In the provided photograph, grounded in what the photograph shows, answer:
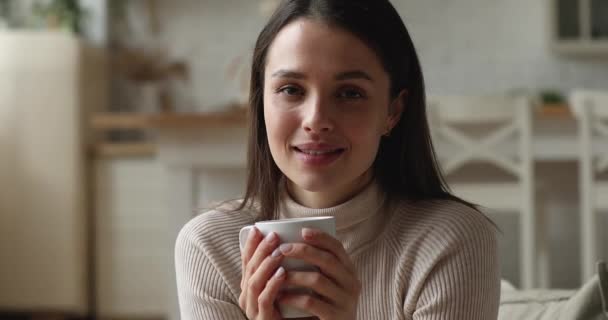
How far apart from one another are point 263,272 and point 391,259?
0.26 m

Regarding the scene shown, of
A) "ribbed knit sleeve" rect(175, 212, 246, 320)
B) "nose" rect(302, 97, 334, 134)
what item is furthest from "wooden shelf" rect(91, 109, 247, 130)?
"nose" rect(302, 97, 334, 134)

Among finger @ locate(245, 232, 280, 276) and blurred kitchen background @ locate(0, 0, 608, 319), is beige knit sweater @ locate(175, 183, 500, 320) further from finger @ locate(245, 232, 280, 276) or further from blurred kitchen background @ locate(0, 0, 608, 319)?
blurred kitchen background @ locate(0, 0, 608, 319)

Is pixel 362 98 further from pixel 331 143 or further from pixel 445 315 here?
pixel 445 315

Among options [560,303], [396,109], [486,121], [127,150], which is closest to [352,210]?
[396,109]

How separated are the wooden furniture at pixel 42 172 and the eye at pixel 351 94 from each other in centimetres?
298

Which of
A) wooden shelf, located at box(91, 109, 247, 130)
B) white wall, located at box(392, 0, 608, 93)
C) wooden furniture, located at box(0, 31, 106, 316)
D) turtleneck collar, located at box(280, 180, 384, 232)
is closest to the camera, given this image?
turtleneck collar, located at box(280, 180, 384, 232)

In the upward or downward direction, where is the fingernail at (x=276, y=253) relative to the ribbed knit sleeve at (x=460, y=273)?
upward

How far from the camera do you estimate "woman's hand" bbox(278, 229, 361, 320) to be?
84 centimetres

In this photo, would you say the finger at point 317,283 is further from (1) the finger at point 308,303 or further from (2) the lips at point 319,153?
(2) the lips at point 319,153

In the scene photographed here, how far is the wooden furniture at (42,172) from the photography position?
3762 mm

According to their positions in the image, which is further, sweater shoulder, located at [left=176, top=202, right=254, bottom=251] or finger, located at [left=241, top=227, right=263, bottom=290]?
sweater shoulder, located at [left=176, top=202, right=254, bottom=251]

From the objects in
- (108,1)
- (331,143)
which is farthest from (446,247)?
(108,1)

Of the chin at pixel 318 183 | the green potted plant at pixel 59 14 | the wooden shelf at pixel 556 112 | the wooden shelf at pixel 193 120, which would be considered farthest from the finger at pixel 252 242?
the green potted plant at pixel 59 14

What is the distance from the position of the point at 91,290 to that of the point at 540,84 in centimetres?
248
